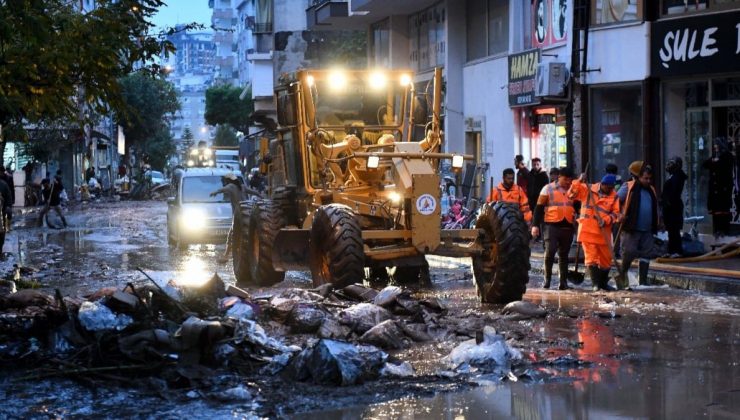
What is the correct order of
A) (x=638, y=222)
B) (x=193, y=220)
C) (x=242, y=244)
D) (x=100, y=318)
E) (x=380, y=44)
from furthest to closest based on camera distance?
(x=380, y=44), (x=193, y=220), (x=242, y=244), (x=638, y=222), (x=100, y=318)

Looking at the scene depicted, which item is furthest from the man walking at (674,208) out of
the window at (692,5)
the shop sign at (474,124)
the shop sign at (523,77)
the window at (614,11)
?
the shop sign at (474,124)

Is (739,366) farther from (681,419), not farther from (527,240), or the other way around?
(527,240)

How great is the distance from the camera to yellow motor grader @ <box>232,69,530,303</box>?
13.8 metres

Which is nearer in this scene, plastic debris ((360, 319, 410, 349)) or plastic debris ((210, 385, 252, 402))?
plastic debris ((210, 385, 252, 402))

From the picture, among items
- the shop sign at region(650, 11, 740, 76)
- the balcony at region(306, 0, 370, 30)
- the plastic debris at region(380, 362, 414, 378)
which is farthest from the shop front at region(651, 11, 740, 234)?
the balcony at region(306, 0, 370, 30)

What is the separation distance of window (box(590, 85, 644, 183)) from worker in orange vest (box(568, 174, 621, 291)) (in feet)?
28.5

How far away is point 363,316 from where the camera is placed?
11578mm

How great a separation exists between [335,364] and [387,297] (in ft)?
11.3

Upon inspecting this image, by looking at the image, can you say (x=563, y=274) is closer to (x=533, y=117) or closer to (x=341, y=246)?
(x=341, y=246)

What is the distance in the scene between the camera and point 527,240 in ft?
45.7

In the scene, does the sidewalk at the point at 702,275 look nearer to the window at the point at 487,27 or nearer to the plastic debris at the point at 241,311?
the plastic debris at the point at 241,311

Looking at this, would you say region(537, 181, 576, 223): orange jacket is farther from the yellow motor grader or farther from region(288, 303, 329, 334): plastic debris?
region(288, 303, 329, 334): plastic debris

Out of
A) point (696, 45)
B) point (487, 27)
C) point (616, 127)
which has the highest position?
point (487, 27)

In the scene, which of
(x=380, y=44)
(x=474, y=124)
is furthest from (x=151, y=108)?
(x=474, y=124)
